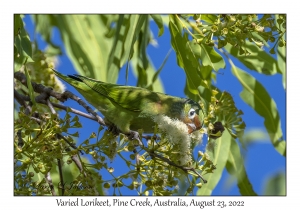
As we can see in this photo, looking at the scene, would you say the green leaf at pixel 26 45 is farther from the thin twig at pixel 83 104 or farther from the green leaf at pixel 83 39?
the green leaf at pixel 83 39

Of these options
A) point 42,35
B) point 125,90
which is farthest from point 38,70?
point 42,35

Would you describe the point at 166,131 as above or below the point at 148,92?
below

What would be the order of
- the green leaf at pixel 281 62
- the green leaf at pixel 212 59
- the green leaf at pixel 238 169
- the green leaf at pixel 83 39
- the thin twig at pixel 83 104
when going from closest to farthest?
the thin twig at pixel 83 104, the green leaf at pixel 212 59, the green leaf at pixel 238 169, the green leaf at pixel 281 62, the green leaf at pixel 83 39

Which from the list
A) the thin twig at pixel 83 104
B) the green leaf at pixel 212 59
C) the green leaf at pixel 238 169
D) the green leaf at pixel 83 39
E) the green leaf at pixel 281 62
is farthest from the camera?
the green leaf at pixel 83 39

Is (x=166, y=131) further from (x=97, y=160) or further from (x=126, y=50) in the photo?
(x=126, y=50)

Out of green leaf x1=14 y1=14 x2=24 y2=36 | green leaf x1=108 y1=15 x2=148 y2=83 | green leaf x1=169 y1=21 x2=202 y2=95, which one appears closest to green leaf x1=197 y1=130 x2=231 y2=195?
green leaf x1=169 y1=21 x2=202 y2=95

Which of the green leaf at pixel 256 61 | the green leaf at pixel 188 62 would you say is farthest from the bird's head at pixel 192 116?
the green leaf at pixel 256 61
